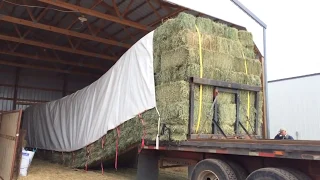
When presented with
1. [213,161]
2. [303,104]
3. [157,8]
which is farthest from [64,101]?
[303,104]

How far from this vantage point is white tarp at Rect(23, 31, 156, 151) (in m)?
7.05

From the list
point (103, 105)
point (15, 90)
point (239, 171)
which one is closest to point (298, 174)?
point (239, 171)

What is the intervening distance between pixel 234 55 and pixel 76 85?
17892 mm

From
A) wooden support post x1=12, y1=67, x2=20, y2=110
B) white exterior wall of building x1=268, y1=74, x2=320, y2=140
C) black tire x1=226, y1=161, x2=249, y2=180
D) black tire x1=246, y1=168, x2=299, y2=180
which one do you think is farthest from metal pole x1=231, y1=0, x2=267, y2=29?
wooden support post x1=12, y1=67, x2=20, y2=110

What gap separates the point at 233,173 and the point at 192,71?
214 centimetres

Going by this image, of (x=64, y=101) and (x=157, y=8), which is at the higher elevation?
(x=157, y=8)

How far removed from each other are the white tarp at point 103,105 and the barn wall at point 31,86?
782 centimetres

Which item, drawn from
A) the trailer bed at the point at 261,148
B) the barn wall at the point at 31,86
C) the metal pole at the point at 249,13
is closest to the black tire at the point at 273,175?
the trailer bed at the point at 261,148

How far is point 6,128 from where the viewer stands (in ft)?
26.7

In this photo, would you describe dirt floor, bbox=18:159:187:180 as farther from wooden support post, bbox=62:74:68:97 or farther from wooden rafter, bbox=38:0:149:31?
wooden support post, bbox=62:74:68:97

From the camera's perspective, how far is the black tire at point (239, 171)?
453 cm

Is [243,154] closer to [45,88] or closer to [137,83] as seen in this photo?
[137,83]

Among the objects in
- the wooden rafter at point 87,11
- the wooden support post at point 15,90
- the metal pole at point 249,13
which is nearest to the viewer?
the wooden rafter at point 87,11

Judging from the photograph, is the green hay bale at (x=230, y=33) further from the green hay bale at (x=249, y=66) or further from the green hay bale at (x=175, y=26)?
the green hay bale at (x=175, y=26)
